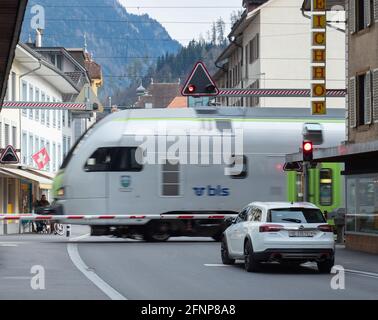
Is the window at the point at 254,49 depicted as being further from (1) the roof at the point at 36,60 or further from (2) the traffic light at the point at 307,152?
(2) the traffic light at the point at 307,152

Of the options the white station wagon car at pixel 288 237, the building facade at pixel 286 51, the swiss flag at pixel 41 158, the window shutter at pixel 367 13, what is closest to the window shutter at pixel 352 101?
the window shutter at pixel 367 13

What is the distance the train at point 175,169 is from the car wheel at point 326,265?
13.7 metres

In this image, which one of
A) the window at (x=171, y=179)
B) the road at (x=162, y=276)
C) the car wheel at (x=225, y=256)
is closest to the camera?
the road at (x=162, y=276)

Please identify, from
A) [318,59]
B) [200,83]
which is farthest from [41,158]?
[200,83]

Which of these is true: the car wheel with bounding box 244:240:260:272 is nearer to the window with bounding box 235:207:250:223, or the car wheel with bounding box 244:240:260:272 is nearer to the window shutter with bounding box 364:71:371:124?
the window with bounding box 235:207:250:223

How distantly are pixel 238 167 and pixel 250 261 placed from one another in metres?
15.0

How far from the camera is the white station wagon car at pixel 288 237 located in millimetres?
20719

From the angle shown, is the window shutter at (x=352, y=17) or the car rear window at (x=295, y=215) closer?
the car rear window at (x=295, y=215)

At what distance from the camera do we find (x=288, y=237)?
20.8 m

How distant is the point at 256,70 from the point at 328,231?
4458cm

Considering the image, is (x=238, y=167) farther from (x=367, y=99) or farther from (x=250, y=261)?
(x=250, y=261)

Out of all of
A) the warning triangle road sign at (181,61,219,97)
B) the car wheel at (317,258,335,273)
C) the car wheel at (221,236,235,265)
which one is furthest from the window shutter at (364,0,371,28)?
the car wheel at (317,258,335,273)

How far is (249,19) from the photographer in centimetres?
6569
